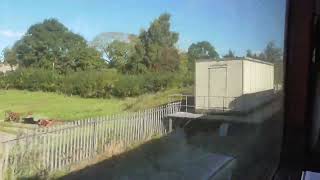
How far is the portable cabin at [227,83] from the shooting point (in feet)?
6.43

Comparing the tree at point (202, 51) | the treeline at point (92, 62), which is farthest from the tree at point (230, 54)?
the treeline at point (92, 62)

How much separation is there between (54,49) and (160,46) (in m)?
0.43

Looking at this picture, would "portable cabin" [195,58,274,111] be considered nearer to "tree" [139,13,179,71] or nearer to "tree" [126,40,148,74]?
"tree" [139,13,179,71]

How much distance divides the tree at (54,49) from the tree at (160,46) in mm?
195

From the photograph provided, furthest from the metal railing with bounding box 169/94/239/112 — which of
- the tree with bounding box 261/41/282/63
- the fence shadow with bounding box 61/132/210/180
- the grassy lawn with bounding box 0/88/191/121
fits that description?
the tree with bounding box 261/41/282/63

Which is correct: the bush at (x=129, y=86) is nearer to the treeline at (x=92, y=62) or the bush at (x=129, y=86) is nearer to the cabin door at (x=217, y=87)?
the treeline at (x=92, y=62)

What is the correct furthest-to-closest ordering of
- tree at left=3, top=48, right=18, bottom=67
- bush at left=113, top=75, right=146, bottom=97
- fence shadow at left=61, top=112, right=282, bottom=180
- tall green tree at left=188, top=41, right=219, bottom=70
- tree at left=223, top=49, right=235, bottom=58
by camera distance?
tree at left=223, top=49, right=235, bottom=58, tall green tree at left=188, top=41, right=219, bottom=70, fence shadow at left=61, top=112, right=282, bottom=180, bush at left=113, top=75, right=146, bottom=97, tree at left=3, top=48, right=18, bottom=67

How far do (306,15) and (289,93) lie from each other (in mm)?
740

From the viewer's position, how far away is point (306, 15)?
4676mm

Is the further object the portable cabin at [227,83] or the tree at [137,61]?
the portable cabin at [227,83]

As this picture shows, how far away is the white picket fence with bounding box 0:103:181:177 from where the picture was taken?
1020 millimetres

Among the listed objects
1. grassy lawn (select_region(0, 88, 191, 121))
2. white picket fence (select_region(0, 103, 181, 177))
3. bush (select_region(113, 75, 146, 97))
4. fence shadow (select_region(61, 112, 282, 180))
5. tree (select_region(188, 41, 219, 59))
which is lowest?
fence shadow (select_region(61, 112, 282, 180))

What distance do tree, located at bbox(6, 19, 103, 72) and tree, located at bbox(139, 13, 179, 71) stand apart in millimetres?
195

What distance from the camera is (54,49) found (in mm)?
1062
